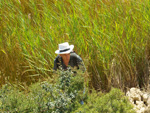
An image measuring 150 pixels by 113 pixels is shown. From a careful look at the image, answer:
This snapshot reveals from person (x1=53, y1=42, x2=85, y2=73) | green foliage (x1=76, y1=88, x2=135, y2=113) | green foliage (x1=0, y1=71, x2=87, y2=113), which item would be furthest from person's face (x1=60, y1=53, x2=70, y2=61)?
green foliage (x1=76, y1=88, x2=135, y2=113)

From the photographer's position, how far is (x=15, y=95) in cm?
328

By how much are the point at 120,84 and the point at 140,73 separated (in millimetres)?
568

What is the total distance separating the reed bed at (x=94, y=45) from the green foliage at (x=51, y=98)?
3.20ft

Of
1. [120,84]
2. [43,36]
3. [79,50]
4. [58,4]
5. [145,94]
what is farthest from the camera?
[58,4]

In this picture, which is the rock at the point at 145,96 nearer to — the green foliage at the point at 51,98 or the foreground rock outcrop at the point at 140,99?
the foreground rock outcrop at the point at 140,99

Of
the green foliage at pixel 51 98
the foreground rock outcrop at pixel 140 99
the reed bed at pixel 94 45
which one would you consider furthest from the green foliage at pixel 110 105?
the reed bed at pixel 94 45

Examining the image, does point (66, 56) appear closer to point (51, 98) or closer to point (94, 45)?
point (94, 45)

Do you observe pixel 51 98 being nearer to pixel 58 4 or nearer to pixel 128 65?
pixel 128 65

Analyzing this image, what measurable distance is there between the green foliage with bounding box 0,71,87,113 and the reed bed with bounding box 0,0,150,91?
3.20ft

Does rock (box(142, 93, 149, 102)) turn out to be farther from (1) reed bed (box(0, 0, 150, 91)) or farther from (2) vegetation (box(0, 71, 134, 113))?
(2) vegetation (box(0, 71, 134, 113))

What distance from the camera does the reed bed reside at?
4523 mm

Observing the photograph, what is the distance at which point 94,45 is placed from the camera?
464cm

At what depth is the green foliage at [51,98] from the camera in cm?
310

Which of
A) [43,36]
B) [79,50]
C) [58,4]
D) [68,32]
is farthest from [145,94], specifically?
[58,4]
